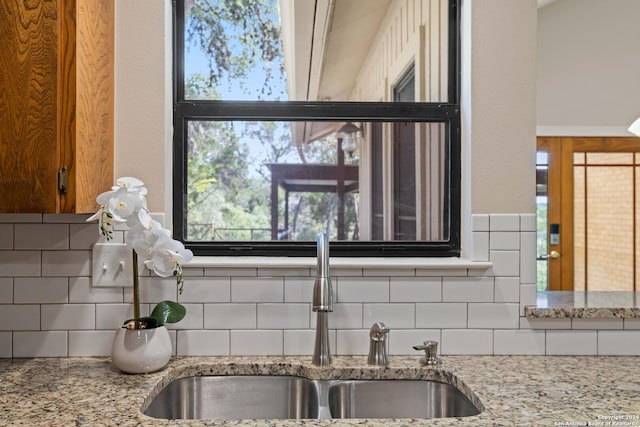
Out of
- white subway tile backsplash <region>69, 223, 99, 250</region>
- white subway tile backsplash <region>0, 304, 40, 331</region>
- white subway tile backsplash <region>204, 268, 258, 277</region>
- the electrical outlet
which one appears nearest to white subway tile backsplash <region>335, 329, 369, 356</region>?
white subway tile backsplash <region>204, 268, 258, 277</region>

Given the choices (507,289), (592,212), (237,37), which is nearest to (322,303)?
(507,289)

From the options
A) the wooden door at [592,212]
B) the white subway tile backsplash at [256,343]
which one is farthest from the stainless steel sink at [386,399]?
the wooden door at [592,212]

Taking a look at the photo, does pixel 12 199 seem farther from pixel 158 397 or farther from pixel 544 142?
pixel 544 142

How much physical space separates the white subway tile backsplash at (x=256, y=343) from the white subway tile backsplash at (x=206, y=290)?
0.40 ft

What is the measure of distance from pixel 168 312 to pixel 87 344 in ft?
1.04

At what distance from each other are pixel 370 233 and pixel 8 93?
111cm

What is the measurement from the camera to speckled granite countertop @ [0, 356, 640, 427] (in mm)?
1125

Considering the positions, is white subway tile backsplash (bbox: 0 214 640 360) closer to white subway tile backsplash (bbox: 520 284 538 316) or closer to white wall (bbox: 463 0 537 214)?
white subway tile backsplash (bbox: 520 284 538 316)

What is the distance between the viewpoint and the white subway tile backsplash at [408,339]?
64.0 inches

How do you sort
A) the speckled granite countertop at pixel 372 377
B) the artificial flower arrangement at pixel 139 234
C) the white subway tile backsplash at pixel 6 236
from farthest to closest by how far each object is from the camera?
the white subway tile backsplash at pixel 6 236 < the artificial flower arrangement at pixel 139 234 < the speckled granite countertop at pixel 372 377

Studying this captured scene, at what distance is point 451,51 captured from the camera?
1735 mm

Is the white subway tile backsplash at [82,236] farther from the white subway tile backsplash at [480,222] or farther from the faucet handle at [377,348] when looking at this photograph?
the white subway tile backsplash at [480,222]

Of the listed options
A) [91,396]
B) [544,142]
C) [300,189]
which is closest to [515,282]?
[300,189]

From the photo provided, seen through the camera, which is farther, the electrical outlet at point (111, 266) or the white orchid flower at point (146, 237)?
the electrical outlet at point (111, 266)
